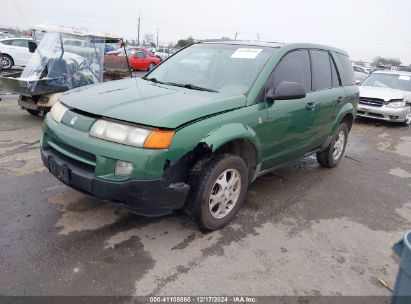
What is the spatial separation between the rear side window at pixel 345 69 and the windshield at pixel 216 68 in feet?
5.88

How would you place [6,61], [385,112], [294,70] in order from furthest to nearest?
[6,61]
[385,112]
[294,70]

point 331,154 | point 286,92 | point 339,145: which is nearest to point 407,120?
point 339,145

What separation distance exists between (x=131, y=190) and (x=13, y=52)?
59.0 ft

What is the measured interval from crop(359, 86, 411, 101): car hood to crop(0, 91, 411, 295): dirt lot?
18.4ft

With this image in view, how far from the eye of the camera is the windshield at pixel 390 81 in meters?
10.8

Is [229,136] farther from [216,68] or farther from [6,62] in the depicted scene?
[6,62]

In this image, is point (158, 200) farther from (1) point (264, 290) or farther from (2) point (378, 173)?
(2) point (378, 173)

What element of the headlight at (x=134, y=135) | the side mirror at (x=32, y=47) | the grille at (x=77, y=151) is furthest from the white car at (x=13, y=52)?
the headlight at (x=134, y=135)

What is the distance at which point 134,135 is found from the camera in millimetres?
2795

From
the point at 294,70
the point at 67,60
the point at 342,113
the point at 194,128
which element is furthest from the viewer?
the point at 67,60

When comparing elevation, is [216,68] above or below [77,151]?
above

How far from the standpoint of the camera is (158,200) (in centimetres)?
288

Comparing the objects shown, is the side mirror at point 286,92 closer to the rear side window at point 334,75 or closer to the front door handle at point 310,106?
the front door handle at point 310,106

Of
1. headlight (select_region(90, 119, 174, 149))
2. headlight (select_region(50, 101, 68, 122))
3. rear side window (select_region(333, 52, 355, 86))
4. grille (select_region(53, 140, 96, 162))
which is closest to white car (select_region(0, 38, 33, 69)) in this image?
headlight (select_region(50, 101, 68, 122))
